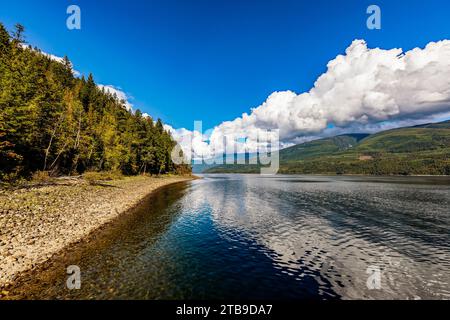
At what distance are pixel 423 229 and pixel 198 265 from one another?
3104 cm

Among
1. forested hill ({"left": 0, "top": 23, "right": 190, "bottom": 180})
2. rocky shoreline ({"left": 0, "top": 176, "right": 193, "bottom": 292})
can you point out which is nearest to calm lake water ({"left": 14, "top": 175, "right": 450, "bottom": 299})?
rocky shoreline ({"left": 0, "top": 176, "right": 193, "bottom": 292})

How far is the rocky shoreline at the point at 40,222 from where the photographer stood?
53.1 ft

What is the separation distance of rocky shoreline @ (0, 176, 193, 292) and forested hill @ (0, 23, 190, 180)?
8532mm

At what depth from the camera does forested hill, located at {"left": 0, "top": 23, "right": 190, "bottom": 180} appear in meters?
35.2

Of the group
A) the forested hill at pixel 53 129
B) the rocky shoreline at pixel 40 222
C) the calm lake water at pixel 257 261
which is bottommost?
the calm lake water at pixel 257 261

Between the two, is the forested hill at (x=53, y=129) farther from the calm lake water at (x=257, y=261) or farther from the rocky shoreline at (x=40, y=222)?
the calm lake water at (x=257, y=261)

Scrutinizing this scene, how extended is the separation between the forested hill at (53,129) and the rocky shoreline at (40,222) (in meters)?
8.53

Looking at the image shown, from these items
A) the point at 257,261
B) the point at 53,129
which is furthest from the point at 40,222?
the point at 53,129

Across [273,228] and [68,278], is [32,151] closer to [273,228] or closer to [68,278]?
[68,278]

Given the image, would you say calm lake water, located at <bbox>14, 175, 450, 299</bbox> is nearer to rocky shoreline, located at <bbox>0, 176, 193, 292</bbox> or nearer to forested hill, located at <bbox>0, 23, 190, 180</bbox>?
rocky shoreline, located at <bbox>0, 176, 193, 292</bbox>

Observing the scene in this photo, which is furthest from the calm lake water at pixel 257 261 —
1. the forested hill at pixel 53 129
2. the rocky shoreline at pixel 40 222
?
the forested hill at pixel 53 129

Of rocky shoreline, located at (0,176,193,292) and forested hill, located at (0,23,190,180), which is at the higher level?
forested hill, located at (0,23,190,180)

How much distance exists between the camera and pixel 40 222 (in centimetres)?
2294

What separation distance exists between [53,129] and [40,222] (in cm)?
3524
